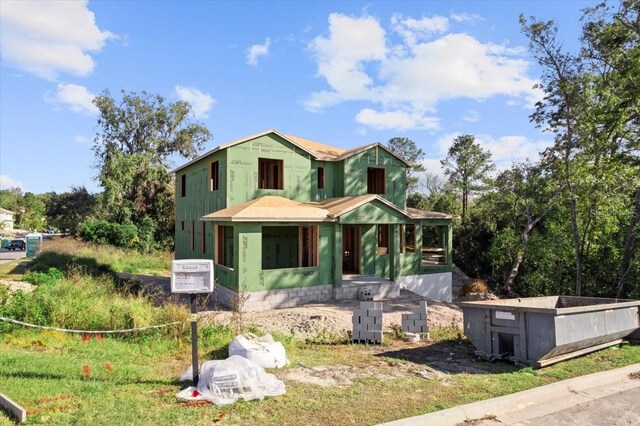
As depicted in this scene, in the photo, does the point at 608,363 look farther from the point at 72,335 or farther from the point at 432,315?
the point at 72,335

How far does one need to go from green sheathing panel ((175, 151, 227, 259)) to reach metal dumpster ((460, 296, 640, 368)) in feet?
36.1

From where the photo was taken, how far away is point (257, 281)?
14.2m

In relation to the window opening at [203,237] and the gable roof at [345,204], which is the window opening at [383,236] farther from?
the window opening at [203,237]

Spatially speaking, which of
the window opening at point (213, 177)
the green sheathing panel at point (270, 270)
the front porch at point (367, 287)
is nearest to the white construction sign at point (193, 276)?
the green sheathing panel at point (270, 270)

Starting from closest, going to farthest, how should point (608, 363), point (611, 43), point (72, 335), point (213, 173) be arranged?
point (608, 363) < point (72, 335) < point (611, 43) < point (213, 173)

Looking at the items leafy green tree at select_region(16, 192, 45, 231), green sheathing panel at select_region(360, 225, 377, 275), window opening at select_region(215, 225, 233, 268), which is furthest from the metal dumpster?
leafy green tree at select_region(16, 192, 45, 231)

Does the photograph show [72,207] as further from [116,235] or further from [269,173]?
[269,173]

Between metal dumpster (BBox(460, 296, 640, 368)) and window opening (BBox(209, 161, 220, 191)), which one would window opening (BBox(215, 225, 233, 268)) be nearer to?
window opening (BBox(209, 161, 220, 191))

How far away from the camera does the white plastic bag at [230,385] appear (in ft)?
18.8

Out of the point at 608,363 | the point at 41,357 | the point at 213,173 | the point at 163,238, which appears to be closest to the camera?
the point at 41,357

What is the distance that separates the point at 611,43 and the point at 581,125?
3.04m

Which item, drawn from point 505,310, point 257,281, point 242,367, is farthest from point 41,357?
point 505,310

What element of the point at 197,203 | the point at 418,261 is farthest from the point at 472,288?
the point at 197,203

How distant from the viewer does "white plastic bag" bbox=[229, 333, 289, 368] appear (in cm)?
711
